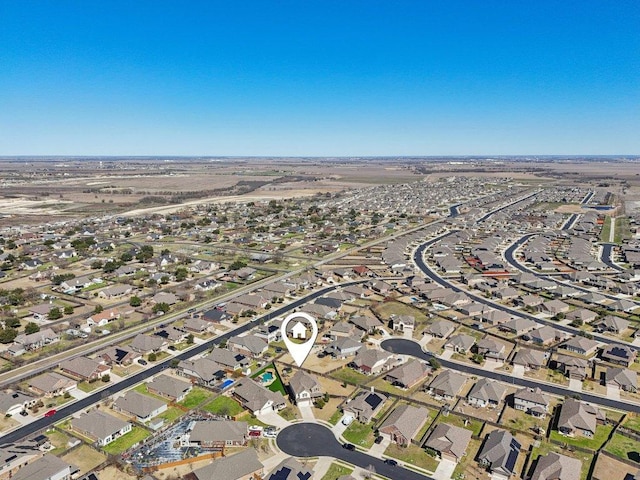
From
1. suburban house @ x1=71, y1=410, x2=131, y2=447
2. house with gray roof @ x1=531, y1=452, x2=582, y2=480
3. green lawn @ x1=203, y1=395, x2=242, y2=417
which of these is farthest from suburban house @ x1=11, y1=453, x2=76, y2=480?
house with gray roof @ x1=531, y1=452, x2=582, y2=480

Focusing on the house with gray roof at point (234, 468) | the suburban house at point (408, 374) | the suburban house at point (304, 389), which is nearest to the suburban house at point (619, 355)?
the suburban house at point (408, 374)

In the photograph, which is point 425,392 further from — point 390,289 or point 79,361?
point 79,361

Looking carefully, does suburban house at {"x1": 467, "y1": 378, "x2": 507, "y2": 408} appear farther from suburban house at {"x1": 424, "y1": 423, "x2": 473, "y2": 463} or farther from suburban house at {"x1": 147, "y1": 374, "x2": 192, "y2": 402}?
suburban house at {"x1": 147, "y1": 374, "x2": 192, "y2": 402}

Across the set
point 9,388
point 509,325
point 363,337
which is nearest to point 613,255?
point 509,325

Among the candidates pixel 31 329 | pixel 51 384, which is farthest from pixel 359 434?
pixel 31 329

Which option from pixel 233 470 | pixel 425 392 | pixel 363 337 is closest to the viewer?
pixel 233 470

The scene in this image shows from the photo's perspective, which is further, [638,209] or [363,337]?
[638,209]

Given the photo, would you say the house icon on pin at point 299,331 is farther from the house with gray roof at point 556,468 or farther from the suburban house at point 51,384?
the house with gray roof at point 556,468

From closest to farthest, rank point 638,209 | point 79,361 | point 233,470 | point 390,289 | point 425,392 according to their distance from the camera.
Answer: point 233,470
point 425,392
point 79,361
point 390,289
point 638,209
